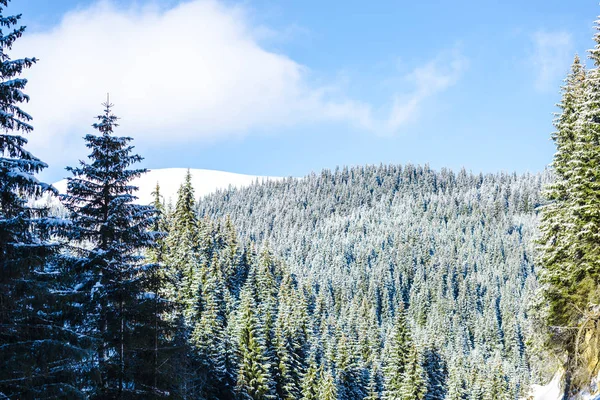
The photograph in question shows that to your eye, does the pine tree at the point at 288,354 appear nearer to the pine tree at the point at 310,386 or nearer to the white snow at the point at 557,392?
the pine tree at the point at 310,386

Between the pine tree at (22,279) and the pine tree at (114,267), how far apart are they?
3031mm

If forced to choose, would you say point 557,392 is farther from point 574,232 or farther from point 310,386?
point 310,386

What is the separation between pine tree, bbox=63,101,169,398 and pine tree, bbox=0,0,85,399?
3.03 m

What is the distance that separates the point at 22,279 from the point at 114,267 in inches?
180

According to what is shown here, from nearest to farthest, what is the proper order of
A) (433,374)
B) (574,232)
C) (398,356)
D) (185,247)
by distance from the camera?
(574,232) → (398,356) → (433,374) → (185,247)

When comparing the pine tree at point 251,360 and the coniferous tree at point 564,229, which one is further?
the pine tree at point 251,360

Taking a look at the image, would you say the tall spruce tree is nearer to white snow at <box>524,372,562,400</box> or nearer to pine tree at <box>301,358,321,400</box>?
white snow at <box>524,372,562,400</box>

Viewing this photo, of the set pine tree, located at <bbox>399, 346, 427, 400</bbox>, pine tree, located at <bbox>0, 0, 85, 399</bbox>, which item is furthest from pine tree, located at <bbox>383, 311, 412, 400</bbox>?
pine tree, located at <bbox>0, 0, 85, 399</bbox>

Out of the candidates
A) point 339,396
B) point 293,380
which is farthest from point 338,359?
point 293,380

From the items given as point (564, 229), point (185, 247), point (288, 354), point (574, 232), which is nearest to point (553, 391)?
point (564, 229)

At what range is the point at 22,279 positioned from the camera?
9461 mm

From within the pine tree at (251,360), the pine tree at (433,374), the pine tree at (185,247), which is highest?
the pine tree at (185,247)

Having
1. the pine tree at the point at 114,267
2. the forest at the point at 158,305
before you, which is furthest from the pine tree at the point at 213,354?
the pine tree at the point at 114,267

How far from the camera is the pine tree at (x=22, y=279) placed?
9234 mm
